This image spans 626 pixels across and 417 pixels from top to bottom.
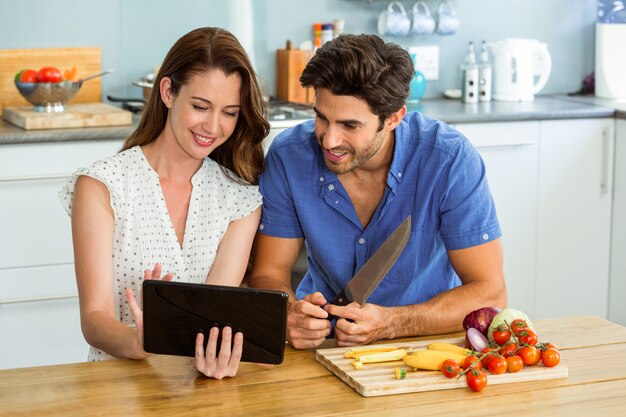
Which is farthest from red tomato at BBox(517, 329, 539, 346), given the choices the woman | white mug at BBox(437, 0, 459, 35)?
white mug at BBox(437, 0, 459, 35)

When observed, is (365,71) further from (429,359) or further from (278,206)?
(429,359)

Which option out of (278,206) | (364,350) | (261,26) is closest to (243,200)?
(278,206)

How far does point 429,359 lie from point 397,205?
2.02 ft

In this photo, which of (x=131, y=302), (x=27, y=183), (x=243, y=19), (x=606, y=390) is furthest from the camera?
(x=243, y=19)

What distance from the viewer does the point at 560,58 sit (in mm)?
4320

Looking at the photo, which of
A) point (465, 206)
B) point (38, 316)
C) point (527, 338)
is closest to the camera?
point (527, 338)

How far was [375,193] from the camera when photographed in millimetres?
2246

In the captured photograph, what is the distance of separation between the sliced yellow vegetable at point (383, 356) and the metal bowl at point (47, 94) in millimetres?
1979

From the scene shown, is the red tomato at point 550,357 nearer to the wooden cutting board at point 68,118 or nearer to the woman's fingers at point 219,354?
the woman's fingers at point 219,354

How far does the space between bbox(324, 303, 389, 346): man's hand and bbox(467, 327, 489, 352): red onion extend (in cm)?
17

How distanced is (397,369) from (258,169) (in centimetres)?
76

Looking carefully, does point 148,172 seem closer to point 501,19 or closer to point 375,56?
point 375,56

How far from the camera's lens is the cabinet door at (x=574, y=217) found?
3688 mm

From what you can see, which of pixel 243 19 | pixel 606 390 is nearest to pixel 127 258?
pixel 606 390
